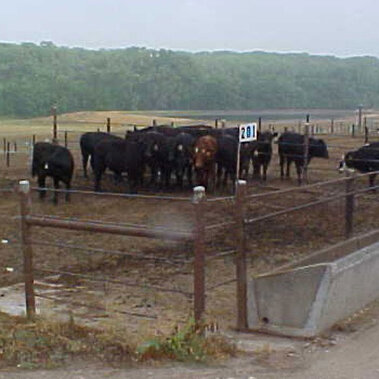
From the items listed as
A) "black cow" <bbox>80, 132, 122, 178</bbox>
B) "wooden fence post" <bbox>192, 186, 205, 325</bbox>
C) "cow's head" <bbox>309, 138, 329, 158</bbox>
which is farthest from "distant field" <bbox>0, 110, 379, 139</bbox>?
"wooden fence post" <bbox>192, 186, 205, 325</bbox>

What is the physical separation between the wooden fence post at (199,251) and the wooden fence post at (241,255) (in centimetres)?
44

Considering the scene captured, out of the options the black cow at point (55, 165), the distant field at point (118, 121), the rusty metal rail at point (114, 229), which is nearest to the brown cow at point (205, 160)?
the black cow at point (55, 165)

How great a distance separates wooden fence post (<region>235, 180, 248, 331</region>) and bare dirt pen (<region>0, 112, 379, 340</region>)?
0.36 m

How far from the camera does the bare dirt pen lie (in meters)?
9.32

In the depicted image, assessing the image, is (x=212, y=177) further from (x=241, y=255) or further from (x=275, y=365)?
(x=275, y=365)

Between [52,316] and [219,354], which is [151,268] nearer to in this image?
[52,316]

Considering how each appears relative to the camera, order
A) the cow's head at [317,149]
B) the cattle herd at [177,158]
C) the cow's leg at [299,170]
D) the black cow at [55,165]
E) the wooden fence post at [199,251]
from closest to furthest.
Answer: the wooden fence post at [199,251] → the black cow at [55,165] → the cattle herd at [177,158] → the cow's leg at [299,170] → the cow's head at [317,149]

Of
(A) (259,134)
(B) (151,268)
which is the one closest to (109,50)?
(A) (259,134)

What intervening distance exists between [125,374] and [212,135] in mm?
17768

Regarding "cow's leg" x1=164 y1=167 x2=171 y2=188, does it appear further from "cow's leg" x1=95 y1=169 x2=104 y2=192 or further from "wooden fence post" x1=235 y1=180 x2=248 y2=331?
"wooden fence post" x1=235 y1=180 x2=248 y2=331

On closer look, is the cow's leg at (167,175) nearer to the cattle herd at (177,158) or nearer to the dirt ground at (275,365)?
the cattle herd at (177,158)

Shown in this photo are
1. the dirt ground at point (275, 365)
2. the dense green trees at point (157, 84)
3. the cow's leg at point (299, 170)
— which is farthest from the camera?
the dense green trees at point (157, 84)

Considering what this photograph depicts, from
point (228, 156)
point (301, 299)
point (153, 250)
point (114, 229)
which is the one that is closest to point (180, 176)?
point (228, 156)

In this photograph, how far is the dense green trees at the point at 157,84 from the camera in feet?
318
